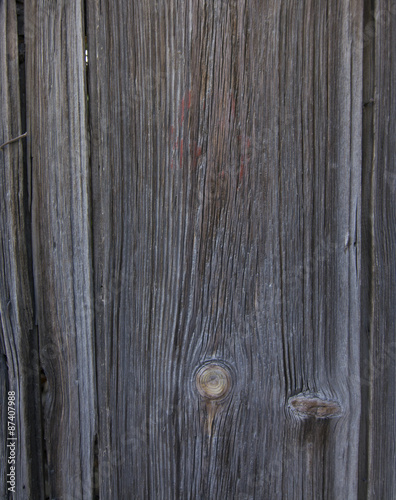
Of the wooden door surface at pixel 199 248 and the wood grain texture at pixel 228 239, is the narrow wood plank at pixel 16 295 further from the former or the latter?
the wood grain texture at pixel 228 239

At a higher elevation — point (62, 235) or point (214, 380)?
point (62, 235)

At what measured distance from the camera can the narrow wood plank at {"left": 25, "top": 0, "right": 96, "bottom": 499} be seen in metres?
0.99

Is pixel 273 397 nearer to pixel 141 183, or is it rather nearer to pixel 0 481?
pixel 141 183

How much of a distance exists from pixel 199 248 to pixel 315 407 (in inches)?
21.0

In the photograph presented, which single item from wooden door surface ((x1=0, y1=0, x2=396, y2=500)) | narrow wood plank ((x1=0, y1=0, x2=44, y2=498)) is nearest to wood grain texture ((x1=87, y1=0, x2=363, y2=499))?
wooden door surface ((x1=0, y1=0, x2=396, y2=500))

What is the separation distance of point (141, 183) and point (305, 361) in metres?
0.67

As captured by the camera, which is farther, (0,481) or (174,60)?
(0,481)

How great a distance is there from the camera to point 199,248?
3.21ft

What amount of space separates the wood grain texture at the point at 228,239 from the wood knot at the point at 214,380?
19 millimetres

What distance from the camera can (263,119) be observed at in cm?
94

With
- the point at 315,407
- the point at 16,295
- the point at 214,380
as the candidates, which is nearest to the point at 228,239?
the point at 214,380

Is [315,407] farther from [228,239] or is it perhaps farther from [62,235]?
[62,235]

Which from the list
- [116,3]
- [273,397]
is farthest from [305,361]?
[116,3]

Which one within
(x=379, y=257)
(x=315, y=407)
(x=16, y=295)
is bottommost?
(x=315, y=407)
